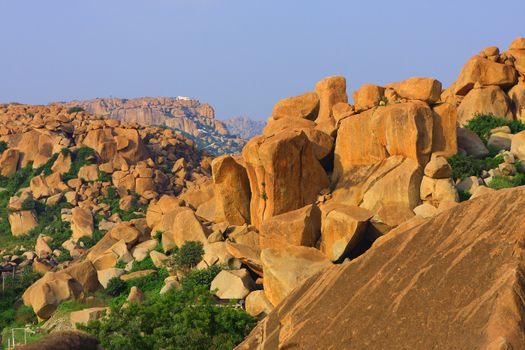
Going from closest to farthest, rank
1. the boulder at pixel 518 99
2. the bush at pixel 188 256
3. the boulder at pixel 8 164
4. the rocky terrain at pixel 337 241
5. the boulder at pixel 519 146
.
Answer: the rocky terrain at pixel 337 241 < the boulder at pixel 519 146 < the bush at pixel 188 256 < the boulder at pixel 518 99 < the boulder at pixel 8 164

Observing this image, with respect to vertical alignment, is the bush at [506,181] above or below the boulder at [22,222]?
below

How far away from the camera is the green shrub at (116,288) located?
31766 mm

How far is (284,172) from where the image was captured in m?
28.0

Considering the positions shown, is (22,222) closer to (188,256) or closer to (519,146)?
(188,256)

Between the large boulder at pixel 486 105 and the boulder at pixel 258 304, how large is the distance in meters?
16.1

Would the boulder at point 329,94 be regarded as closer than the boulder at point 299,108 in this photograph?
Yes

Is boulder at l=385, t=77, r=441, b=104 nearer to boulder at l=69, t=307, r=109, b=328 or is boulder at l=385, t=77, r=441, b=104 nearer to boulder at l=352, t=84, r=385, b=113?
boulder at l=352, t=84, r=385, b=113

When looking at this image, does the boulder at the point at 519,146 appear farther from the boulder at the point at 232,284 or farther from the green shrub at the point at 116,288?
the green shrub at the point at 116,288

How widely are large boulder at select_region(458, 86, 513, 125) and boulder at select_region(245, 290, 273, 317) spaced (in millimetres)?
16141

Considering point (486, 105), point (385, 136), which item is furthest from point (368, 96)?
point (486, 105)

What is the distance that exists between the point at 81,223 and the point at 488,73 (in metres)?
29.4

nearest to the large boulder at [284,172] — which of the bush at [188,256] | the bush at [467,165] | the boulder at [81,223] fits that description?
the bush at [188,256]

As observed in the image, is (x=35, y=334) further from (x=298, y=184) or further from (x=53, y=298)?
(x=298, y=184)

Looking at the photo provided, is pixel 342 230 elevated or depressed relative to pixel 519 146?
depressed
